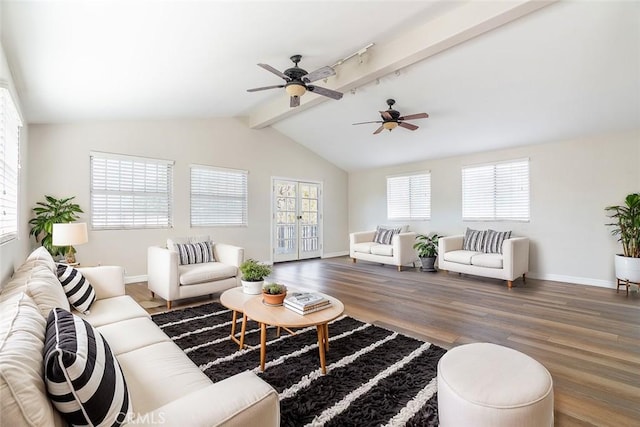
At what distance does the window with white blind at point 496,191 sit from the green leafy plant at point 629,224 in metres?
1.16

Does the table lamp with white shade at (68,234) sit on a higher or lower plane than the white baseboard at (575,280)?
higher

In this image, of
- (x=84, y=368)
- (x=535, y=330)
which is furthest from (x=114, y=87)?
(x=535, y=330)

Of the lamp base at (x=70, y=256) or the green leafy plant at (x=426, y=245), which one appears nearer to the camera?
the lamp base at (x=70, y=256)

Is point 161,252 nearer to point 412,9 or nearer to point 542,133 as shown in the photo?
point 412,9

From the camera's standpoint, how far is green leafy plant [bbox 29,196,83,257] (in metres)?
3.84

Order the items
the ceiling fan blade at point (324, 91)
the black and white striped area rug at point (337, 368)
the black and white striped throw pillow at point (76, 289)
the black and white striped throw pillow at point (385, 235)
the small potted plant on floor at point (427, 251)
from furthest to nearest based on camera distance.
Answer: the black and white striped throw pillow at point (385, 235), the small potted plant on floor at point (427, 251), the ceiling fan blade at point (324, 91), the black and white striped throw pillow at point (76, 289), the black and white striped area rug at point (337, 368)

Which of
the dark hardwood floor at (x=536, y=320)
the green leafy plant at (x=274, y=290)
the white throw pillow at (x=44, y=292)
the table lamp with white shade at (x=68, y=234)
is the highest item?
the table lamp with white shade at (x=68, y=234)

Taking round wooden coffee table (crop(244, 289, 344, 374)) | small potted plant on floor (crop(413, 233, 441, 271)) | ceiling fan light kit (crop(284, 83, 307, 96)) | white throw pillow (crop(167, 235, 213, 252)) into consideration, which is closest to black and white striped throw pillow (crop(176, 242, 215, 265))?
white throw pillow (crop(167, 235, 213, 252))

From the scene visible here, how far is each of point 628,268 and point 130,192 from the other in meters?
7.21

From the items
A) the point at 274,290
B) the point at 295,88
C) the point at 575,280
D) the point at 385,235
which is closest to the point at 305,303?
the point at 274,290

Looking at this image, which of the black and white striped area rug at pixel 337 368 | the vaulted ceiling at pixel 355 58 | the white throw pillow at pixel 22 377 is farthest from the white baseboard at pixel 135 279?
the white throw pillow at pixel 22 377

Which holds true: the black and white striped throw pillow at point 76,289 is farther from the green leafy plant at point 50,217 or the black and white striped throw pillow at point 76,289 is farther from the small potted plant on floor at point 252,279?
the green leafy plant at point 50,217

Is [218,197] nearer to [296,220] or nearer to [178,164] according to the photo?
[178,164]

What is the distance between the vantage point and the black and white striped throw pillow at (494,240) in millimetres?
5074
